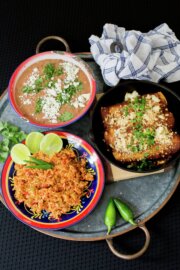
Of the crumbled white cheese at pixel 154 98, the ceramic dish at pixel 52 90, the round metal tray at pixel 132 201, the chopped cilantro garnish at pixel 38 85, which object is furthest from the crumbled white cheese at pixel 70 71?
the round metal tray at pixel 132 201

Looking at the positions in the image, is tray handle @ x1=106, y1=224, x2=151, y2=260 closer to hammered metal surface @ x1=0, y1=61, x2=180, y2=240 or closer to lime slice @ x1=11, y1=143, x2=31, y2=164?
hammered metal surface @ x1=0, y1=61, x2=180, y2=240

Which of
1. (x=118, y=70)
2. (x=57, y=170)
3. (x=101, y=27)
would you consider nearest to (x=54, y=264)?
(x=57, y=170)

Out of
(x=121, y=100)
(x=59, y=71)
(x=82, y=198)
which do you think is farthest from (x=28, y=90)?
(x=82, y=198)

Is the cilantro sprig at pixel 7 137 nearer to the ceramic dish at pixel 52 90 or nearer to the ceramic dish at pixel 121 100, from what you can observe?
the ceramic dish at pixel 52 90

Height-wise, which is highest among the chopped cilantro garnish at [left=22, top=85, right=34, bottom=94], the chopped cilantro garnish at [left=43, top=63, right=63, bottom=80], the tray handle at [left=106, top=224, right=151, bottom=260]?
the chopped cilantro garnish at [left=43, top=63, right=63, bottom=80]

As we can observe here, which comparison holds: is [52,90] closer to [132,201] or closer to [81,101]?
[81,101]

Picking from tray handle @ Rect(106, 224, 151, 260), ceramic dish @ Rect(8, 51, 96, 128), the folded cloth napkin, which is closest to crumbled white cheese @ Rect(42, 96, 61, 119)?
ceramic dish @ Rect(8, 51, 96, 128)

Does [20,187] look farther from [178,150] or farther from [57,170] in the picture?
[178,150]
